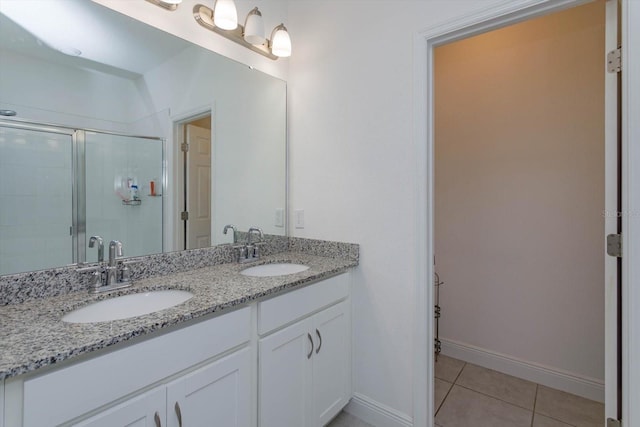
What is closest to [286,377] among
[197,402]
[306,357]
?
[306,357]

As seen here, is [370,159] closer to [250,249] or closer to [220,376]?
[250,249]

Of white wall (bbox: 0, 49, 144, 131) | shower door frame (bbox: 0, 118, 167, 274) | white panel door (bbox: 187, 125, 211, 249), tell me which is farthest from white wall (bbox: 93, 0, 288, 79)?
shower door frame (bbox: 0, 118, 167, 274)

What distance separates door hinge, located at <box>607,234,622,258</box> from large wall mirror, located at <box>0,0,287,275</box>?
5.68 ft

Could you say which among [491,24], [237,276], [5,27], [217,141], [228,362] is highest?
[491,24]

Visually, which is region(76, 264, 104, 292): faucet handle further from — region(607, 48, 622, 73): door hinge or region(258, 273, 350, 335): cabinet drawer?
region(607, 48, 622, 73): door hinge

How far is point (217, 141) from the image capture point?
1.78m

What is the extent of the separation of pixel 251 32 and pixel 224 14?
7.6 inches

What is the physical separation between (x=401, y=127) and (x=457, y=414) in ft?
5.47

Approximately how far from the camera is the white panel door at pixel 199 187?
64.2 inches

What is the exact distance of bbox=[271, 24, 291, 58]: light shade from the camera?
6.13 feet

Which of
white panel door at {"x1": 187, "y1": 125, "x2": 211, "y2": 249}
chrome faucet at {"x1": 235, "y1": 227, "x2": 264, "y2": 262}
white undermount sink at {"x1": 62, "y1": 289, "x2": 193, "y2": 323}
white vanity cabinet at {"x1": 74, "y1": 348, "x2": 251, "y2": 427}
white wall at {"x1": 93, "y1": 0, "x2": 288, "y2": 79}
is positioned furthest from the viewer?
chrome faucet at {"x1": 235, "y1": 227, "x2": 264, "y2": 262}

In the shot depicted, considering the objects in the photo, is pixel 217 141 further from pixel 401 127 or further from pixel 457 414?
pixel 457 414

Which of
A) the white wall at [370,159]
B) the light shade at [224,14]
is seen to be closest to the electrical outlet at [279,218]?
the white wall at [370,159]

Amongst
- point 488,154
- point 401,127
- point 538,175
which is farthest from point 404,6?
point 538,175
